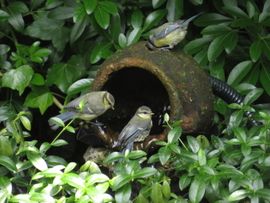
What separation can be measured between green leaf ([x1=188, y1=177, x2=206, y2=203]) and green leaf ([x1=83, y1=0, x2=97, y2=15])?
1.09 meters

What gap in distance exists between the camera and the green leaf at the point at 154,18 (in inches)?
109

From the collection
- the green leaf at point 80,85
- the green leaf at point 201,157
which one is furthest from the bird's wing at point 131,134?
the green leaf at point 80,85

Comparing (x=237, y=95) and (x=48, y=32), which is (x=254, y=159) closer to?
(x=237, y=95)

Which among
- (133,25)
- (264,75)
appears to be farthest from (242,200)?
(133,25)

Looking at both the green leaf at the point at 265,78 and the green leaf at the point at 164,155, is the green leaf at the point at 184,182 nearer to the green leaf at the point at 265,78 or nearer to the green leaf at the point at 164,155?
the green leaf at the point at 164,155

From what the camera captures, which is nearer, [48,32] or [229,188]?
[229,188]

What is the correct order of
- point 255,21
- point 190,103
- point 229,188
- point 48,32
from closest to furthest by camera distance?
point 229,188, point 190,103, point 255,21, point 48,32

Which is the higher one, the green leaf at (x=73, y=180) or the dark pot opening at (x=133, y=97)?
the green leaf at (x=73, y=180)

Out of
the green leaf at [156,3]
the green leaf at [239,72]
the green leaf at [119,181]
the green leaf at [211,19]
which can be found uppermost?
the green leaf at [119,181]

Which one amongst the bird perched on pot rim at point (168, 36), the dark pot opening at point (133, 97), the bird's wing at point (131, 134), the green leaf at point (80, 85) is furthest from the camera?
the green leaf at point (80, 85)

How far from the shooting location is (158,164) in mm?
2000

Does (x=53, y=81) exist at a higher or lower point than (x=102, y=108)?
lower

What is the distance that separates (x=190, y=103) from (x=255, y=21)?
73 centimetres

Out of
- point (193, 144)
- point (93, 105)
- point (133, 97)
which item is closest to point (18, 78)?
point (133, 97)
